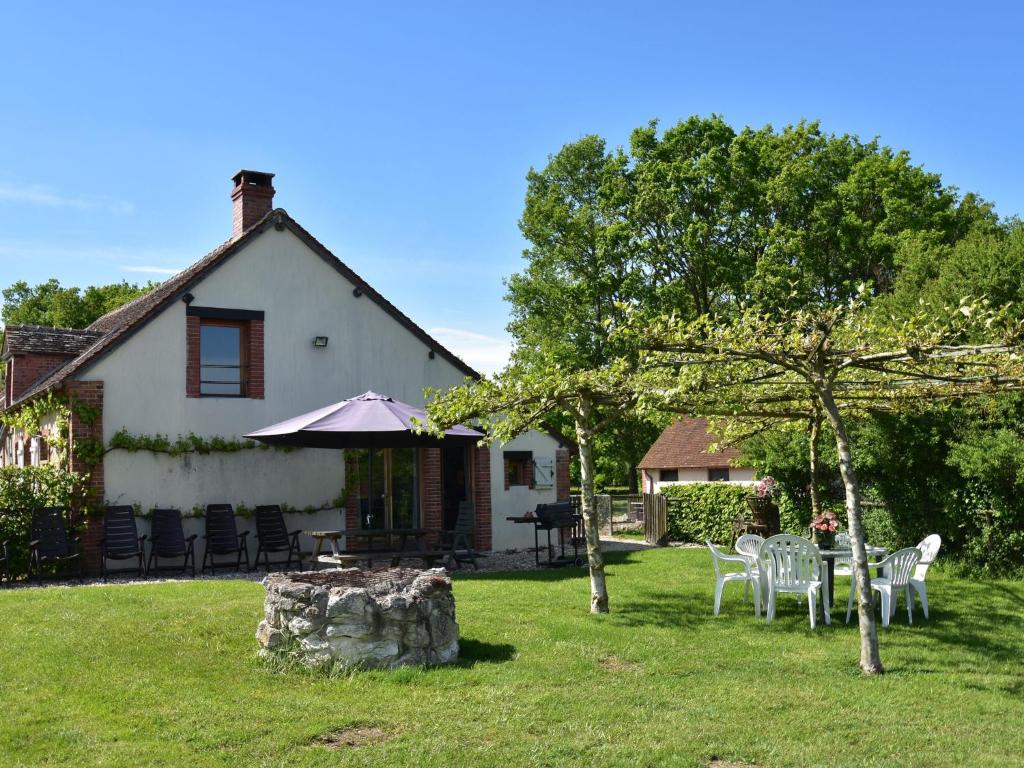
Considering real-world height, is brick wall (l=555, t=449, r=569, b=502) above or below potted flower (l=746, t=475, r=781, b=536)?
above

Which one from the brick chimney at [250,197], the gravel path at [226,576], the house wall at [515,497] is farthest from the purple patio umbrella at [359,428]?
the brick chimney at [250,197]

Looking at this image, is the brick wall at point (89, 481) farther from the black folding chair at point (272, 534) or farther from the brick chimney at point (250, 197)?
the brick chimney at point (250, 197)

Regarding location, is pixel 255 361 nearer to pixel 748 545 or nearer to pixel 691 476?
pixel 748 545

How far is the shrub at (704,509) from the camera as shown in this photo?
68.0ft

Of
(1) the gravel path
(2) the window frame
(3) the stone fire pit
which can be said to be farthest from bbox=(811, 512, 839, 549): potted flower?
(2) the window frame

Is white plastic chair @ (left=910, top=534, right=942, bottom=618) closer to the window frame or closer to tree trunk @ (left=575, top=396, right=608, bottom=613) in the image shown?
tree trunk @ (left=575, top=396, right=608, bottom=613)

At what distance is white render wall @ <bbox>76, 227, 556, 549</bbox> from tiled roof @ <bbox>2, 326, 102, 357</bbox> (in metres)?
3.64

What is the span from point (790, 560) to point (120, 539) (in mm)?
10214

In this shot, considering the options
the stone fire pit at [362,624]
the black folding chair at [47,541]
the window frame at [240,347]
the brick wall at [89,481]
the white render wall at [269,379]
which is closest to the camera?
the stone fire pit at [362,624]

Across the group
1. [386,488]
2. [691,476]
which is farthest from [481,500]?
[691,476]

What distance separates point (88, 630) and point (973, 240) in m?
15.8

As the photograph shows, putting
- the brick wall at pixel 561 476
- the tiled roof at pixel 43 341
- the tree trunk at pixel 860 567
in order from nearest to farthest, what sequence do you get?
the tree trunk at pixel 860 567 → the tiled roof at pixel 43 341 → the brick wall at pixel 561 476

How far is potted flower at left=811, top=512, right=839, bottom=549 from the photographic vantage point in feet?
34.5

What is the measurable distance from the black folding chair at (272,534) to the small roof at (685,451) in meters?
20.6
